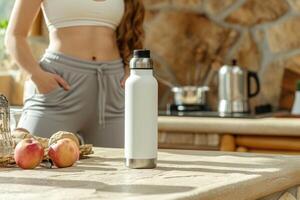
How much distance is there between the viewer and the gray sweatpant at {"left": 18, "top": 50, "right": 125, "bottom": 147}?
2.40 m

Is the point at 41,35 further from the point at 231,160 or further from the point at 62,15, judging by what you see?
the point at 231,160

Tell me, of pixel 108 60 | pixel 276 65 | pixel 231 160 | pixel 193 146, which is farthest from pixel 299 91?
pixel 231 160

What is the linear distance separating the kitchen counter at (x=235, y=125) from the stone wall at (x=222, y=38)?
0.64 metres

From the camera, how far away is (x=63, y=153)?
167 centimetres

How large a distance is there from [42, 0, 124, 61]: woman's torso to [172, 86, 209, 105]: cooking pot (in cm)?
132

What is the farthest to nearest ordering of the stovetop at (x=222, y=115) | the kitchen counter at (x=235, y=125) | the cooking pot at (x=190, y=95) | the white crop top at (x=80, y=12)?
the cooking pot at (x=190, y=95)
the stovetop at (x=222, y=115)
the kitchen counter at (x=235, y=125)
the white crop top at (x=80, y=12)

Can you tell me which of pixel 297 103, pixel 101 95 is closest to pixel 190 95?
pixel 297 103

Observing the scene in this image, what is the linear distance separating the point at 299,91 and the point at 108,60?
1408 millimetres

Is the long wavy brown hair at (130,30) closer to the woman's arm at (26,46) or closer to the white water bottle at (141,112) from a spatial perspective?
the woman's arm at (26,46)

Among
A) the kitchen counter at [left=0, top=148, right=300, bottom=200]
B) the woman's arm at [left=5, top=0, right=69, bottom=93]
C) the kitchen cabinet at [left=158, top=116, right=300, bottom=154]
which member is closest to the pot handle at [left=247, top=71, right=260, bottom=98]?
the kitchen cabinet at [left=158, top=116, right=300, bottom=154]

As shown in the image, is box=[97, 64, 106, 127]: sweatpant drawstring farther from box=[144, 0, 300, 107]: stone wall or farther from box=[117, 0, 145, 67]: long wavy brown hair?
box=[144, 0, 300, 107]: stone wall

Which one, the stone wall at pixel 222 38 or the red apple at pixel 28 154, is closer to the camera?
the red apple at pixel 28 154

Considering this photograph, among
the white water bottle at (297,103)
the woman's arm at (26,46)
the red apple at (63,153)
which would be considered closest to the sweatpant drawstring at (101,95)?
the woman's arm at (26,46)

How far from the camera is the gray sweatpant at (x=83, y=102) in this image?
2.40 metres
